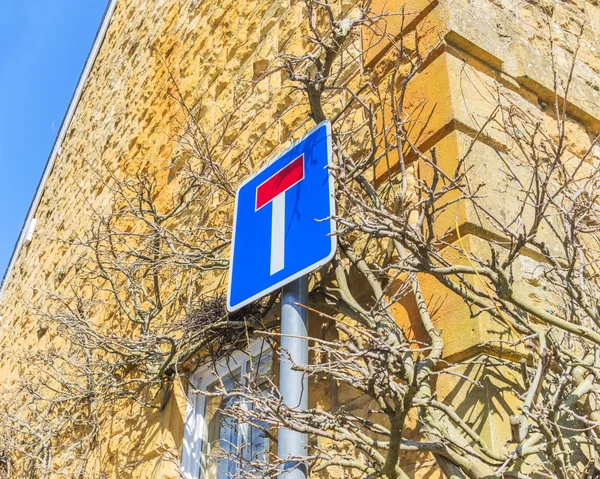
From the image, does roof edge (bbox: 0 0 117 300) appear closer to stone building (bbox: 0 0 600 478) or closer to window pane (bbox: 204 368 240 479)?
stone building (bbox: 0 0 600 478)

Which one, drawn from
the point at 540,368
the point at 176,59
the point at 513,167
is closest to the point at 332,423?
the point at 540,368

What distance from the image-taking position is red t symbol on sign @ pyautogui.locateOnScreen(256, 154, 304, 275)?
227 centimetres

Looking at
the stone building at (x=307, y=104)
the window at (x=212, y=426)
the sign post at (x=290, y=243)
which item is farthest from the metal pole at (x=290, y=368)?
the window at (x=212, y=426)

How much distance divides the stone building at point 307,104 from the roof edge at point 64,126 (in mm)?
1738

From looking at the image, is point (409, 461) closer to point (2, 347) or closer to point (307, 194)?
point (307, 194)

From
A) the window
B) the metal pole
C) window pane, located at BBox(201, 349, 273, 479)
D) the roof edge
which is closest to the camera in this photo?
the metal pole

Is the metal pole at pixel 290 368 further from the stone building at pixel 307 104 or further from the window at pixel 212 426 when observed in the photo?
the window at pixel 212 426

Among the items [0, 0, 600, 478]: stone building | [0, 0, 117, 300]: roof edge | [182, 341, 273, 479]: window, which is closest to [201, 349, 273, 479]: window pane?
[182, 341, 273, 479]: window

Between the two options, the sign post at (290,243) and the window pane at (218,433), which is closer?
the sign post at (290,243)

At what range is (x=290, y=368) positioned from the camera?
2096mm

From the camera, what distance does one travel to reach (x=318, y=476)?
2.61 m

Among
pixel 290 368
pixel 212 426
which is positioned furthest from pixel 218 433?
pixel 290 368

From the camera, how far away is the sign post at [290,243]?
208cm

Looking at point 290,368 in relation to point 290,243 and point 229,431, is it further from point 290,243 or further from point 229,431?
point 229,431
